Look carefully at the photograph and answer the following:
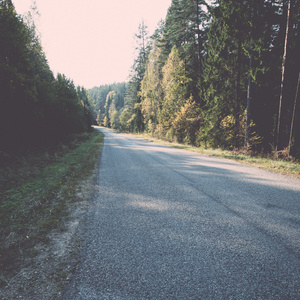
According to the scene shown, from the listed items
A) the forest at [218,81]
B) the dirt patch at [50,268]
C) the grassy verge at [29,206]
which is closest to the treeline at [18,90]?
the forest at [218,81]

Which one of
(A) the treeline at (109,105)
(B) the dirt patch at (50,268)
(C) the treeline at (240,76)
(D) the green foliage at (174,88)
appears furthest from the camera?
(A) the treeline at (109,105)

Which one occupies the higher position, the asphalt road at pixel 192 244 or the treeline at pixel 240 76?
the treeline at pixel 240 76

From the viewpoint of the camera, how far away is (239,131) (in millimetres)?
13445

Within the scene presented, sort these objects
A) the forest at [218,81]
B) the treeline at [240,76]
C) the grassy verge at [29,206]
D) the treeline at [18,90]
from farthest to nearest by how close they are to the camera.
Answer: the treeline at [240,76] → the forest at [218,81] → the treeline at [18,90] → the grassy verge at [29,206]

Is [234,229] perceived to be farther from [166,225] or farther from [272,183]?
[272,183]

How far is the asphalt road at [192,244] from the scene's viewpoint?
5.87 ft

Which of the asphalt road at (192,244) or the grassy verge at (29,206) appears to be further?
the grassy verge at (29,206)

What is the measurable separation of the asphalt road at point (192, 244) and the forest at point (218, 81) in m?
8.77

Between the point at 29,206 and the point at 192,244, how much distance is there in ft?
12.0

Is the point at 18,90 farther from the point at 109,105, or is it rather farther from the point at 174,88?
the point at 109,105

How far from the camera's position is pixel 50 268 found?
6.82 feet

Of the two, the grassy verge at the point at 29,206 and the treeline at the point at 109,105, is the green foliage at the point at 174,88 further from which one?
the treeline at the point at 109,105

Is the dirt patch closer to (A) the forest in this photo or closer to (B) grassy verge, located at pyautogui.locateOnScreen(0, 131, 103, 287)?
(B) grassy verge, located at pyautogui.locateOnScreen(0, 131, 103, 287)

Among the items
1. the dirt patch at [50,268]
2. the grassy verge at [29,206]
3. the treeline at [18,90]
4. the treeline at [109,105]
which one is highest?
the treeline at [109,105]
